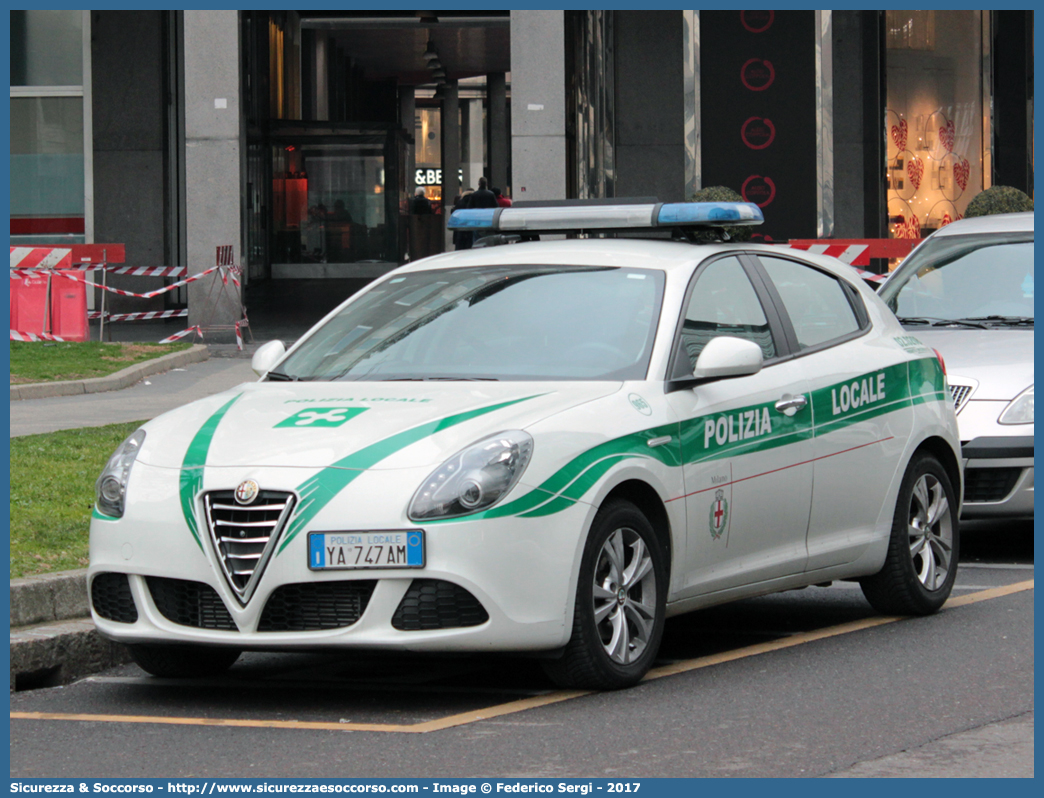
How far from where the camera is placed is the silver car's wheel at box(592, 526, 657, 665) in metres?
5.79

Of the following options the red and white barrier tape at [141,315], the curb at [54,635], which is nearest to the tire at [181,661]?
the curb at [54,635]

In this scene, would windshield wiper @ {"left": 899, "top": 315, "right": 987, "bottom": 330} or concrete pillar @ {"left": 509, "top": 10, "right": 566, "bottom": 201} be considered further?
concrete pillar @ {"left": 509, "top": 10, "right": 566, "bottom": 201}

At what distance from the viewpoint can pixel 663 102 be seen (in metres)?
29.0

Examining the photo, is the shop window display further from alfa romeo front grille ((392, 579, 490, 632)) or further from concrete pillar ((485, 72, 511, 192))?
concrete pillar ((485, 72, 511, 192))

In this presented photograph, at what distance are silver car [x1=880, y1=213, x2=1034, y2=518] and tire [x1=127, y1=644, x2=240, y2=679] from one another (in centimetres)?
439

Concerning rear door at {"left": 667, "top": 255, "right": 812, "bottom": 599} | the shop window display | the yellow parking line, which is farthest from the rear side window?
the shop window display

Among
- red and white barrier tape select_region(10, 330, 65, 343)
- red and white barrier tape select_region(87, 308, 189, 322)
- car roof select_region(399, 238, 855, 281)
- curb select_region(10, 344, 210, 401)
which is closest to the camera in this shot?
car roof select_region(399, 238, 855, 281)

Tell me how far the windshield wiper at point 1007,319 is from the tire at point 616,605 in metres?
4.74

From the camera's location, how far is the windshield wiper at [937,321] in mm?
10102

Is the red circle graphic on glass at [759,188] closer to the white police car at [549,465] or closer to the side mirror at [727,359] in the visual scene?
the white police car at [549,465]

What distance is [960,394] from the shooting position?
9.06 metres

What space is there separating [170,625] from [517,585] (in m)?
1.22

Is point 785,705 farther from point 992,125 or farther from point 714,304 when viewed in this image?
point 992,125

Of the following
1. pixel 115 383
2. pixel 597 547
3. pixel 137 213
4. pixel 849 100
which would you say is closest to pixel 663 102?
pixel 849 100
